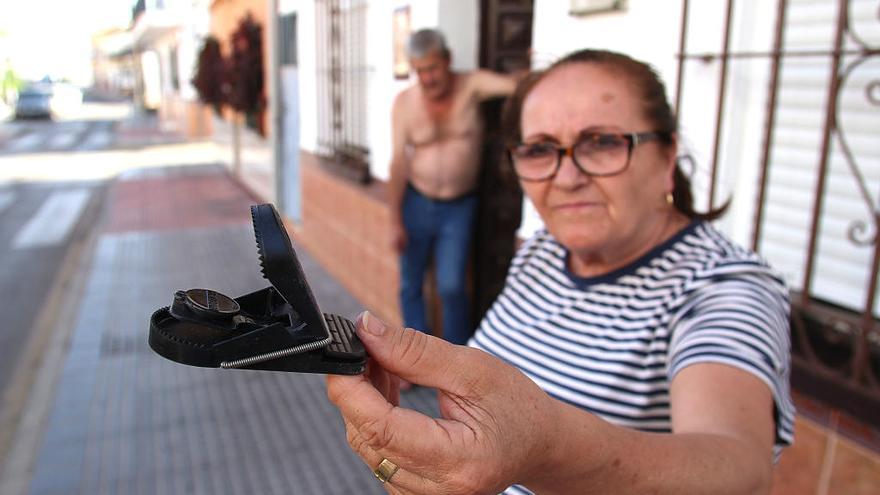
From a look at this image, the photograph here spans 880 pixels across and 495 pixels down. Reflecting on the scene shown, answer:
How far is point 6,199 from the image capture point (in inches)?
453

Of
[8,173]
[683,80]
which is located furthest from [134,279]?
[8,173]

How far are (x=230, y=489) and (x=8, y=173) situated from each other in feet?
48.2

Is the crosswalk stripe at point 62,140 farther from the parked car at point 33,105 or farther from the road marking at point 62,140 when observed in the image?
the parked car at point 33,105

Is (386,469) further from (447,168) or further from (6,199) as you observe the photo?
(6,199)

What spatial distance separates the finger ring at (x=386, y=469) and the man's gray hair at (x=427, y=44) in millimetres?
2943

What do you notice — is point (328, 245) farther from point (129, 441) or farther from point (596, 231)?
point (596, 231)

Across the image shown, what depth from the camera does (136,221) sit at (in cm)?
937

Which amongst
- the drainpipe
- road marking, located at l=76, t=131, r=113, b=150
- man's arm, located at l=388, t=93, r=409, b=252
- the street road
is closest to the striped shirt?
man's arm, located at l=388, t=93, r=409, b=252

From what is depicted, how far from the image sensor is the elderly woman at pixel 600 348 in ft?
2.66

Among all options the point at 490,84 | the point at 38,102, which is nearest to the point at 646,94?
the point at 490,84

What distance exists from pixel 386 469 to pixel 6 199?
12.7 metres

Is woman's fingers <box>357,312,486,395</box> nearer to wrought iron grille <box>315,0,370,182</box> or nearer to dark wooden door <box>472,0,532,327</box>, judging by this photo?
dark wooden door <box>472,0,532,327</box>

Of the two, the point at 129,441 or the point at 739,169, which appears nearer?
the point at 739,169

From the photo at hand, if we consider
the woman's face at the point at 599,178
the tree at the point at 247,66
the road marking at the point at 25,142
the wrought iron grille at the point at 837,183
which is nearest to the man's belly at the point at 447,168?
the wrought iron grille at the point at 837,183
